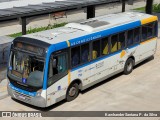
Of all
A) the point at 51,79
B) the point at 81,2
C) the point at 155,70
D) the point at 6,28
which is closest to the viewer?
the point at 51,79

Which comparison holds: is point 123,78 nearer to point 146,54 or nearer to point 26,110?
point 146,54

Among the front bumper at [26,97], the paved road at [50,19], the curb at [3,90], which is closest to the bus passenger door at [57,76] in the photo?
the front bumper at [26,97]

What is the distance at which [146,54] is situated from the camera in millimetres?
16375

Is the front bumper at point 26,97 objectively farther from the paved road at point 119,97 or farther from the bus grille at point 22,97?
the paved road at point 119,97

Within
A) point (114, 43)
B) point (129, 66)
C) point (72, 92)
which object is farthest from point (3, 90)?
point (129, 66)

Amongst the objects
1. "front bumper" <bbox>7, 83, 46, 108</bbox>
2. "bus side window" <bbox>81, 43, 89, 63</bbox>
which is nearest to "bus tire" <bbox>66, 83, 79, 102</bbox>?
"bus side window" <bbox>81, 43, 89, 63</bbox>

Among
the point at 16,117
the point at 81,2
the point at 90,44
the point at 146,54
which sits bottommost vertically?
the point at 16,117

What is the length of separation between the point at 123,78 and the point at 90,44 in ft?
10.2

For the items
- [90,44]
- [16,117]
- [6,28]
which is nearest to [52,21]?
[6,28]

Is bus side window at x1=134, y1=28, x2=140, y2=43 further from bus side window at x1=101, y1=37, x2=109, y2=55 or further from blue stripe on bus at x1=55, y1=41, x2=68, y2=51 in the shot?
blue stripe on bus at x1=55, y1=41, x2=68, y2=51

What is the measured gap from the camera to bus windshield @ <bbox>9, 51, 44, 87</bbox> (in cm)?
1121

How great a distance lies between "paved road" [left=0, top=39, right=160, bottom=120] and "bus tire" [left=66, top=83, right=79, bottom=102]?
0.16 m

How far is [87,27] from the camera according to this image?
42.8 feet

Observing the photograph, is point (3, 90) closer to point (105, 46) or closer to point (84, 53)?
point (84, 53)
